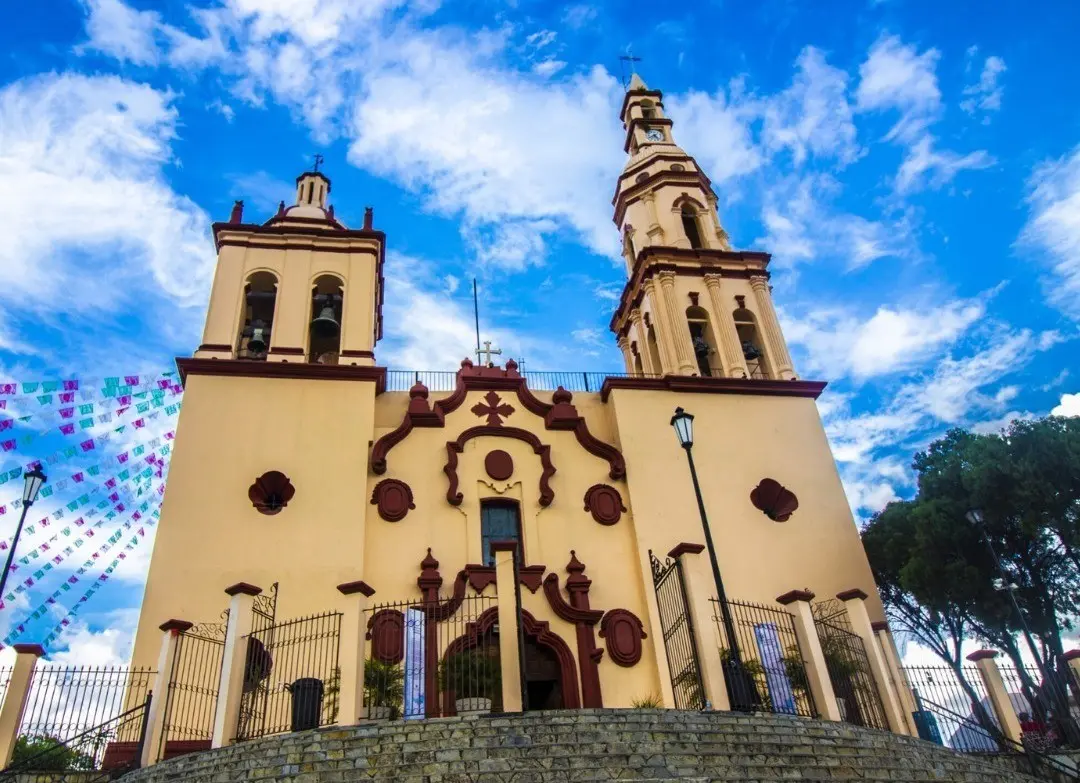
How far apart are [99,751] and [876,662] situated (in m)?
11.2

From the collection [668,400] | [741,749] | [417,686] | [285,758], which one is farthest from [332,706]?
[668,400]

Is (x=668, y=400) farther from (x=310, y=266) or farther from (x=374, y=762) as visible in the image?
(x=374, y=762)

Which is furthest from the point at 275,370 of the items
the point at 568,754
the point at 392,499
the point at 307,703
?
the point at 568,754

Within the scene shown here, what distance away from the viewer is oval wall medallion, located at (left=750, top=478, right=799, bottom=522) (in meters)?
16.5

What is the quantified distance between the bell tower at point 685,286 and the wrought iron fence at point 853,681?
7.79m

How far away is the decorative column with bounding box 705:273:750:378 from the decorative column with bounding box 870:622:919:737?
21.9 feet

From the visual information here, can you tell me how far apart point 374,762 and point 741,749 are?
361 cm

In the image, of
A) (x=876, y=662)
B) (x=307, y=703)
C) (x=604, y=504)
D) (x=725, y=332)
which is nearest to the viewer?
(x=307, y=703)

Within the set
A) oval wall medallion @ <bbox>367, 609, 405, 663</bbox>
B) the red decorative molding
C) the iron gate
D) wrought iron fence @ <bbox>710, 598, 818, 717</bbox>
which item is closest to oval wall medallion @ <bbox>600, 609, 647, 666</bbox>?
the iron gate

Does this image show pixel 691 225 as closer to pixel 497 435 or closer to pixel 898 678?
pixel 497 435

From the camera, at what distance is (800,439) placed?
17.8 metres

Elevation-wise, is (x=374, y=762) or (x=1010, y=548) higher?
(x=1010, y=548)

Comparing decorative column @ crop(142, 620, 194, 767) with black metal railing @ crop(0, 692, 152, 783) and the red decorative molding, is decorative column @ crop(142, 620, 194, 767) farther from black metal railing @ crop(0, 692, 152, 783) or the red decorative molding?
the red decorative molding

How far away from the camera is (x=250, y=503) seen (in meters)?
14.7
